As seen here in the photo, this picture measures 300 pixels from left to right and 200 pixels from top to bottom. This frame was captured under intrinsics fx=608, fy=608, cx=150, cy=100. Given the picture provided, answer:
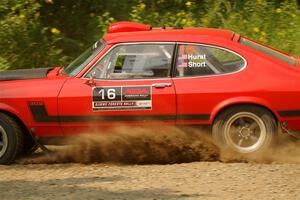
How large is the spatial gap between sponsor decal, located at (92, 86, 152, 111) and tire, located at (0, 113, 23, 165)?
38.2 inches

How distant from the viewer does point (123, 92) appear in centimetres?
686

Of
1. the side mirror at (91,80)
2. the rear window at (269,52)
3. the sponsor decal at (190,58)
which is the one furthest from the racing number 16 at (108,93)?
the rear window at (269,52)

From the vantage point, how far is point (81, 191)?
18.8ft

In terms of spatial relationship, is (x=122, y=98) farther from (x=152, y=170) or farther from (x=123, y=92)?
(x=152, y=170)

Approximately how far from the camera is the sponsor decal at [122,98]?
22.4 feet

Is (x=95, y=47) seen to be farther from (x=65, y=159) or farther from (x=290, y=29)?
(x=290, y=29)

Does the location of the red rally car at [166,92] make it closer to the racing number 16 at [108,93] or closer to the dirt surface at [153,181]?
the racing number 16 at [108,93]

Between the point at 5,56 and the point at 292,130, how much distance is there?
556 centimetres

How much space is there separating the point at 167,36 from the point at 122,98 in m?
0.90

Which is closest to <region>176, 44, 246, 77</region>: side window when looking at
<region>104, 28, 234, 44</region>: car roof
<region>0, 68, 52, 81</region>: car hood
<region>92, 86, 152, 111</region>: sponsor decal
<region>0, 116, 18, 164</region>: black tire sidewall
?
<region>104, 28, 234, 44</region>: car roof

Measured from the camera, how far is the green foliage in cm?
1054

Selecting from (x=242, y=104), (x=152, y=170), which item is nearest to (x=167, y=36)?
(x=242, y=104)

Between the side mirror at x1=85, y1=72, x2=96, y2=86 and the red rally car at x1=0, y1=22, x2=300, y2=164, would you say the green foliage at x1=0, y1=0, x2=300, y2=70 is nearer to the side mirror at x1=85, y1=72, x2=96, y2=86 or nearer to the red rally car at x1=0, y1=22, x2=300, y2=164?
the red rally car at x1=0, y1=22, x2=300, y2=164

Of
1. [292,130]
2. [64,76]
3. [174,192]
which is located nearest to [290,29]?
[292,130]
